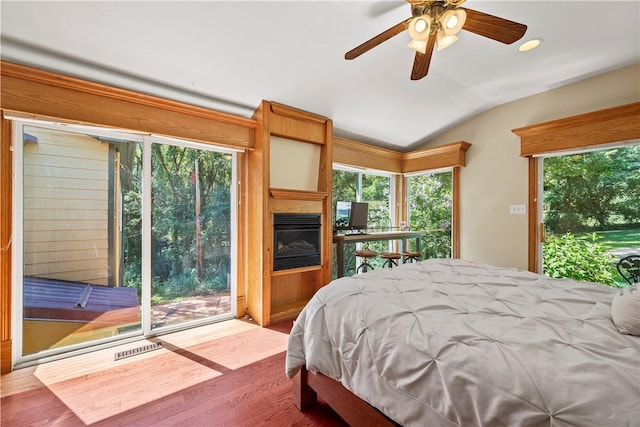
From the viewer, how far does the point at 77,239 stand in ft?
7.66

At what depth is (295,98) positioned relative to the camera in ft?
9.26

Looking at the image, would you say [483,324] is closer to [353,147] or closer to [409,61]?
[409,61]

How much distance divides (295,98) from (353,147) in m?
1.33

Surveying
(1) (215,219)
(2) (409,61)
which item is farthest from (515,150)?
(1) (215,219)

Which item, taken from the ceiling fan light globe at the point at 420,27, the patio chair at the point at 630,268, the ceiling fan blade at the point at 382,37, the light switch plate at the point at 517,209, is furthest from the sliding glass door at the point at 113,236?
the patio chair at the point at 630,268

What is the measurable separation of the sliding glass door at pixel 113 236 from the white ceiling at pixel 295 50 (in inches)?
24.4

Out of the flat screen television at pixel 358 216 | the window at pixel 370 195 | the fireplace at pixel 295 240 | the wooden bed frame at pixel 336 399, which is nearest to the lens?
the wooden bed frame at pixel 336 399

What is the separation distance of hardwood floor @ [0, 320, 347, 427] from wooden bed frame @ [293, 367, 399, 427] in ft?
0.31

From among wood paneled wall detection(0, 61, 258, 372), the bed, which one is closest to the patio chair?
the bed

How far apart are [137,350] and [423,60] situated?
10.7 ft

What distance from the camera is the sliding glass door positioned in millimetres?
2143

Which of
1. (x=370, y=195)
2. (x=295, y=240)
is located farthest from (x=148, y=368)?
(x=370, y=195)

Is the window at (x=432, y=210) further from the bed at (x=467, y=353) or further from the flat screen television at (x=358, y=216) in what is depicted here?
the bed at (x=467, y=353)

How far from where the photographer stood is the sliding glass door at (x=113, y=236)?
2.14m
